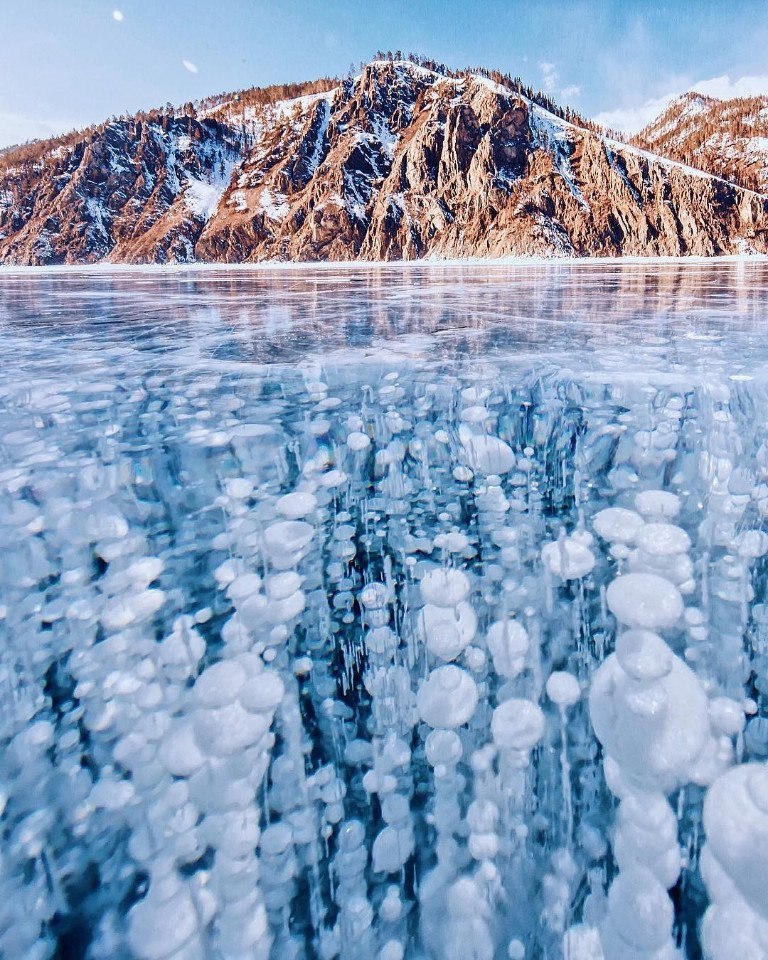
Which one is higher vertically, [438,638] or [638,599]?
[638,599]

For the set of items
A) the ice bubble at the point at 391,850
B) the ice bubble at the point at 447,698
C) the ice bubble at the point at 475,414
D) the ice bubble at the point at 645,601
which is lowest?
the ice bubble at the point at 391,850

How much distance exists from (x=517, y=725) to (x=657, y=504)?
1.03m

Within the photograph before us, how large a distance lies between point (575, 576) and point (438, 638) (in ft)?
1.68

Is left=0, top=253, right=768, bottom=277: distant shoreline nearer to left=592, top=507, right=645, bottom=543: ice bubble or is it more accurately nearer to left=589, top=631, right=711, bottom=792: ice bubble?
left=592, top=507, right=645, bottom=543: ice bubble

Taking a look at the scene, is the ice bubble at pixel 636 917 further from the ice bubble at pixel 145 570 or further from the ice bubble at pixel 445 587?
the ice bubble at pixel 145 570

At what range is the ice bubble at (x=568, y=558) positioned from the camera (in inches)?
65.0

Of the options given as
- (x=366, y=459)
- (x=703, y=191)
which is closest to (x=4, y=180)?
(x=703, y=191)

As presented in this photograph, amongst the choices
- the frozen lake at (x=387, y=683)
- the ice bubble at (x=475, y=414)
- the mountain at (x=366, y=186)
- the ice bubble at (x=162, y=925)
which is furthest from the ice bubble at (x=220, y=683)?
the mountain at (x=366, y=186)

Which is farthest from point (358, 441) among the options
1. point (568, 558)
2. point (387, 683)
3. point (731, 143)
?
point (731, 143)

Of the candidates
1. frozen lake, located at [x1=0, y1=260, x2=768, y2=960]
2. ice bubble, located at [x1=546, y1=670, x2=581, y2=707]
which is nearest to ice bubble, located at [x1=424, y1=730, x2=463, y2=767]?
frozen lake, located at [x1=0, y1=260, x2=768, y2=960]

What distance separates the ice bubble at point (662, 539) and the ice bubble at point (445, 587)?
0.61m

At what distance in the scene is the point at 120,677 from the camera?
51.7 inches

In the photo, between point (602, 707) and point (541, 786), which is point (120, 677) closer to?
point (541, 786)

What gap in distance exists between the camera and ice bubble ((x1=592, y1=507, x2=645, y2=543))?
68.7 inches
